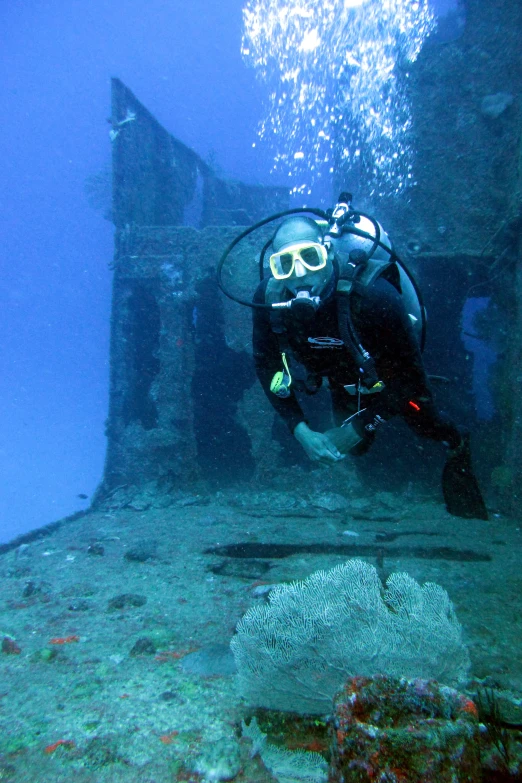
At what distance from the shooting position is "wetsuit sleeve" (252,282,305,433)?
4133mm

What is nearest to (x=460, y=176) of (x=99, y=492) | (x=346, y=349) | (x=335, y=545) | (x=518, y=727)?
(x=346, y=349)

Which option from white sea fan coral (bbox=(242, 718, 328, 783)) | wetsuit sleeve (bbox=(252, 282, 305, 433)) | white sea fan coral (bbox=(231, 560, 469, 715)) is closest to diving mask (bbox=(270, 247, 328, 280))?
wetsuit sleeve (bbox=(252, 282, 305, 433))

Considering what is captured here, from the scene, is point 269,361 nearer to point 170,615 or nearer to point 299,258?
point 299,258

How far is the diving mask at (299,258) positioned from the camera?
3445mm

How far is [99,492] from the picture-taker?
7602mm

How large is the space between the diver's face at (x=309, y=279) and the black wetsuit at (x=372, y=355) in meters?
0.17

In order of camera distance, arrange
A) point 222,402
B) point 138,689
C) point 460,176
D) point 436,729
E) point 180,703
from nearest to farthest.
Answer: point 436,729 < point 180,703 < point 138,689 < point 460,176 < point 222,402

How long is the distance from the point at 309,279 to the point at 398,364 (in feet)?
3.81

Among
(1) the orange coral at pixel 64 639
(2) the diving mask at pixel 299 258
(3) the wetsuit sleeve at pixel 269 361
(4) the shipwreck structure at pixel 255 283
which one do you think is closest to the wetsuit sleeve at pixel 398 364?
(2) the diving mask at pixel 299 258

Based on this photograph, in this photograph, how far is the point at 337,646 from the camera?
2.07m

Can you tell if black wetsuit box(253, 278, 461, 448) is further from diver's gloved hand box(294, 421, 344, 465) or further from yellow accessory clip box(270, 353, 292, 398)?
diver's gloved hand box(294, 421, 344, 465)

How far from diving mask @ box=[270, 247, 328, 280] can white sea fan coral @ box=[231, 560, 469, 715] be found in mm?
2282

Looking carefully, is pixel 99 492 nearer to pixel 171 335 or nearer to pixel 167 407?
pixel 167 407

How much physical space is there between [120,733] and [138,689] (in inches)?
13.5
